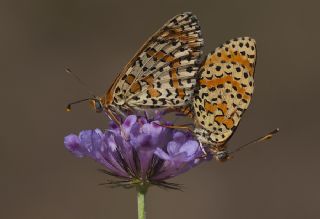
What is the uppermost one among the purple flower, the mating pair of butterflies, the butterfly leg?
the mating pair of butterflies

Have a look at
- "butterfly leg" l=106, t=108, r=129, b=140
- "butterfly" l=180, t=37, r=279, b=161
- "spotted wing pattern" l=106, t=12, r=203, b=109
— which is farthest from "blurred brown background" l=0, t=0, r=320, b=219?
"butterfly" l=180, t=37, r=279, b=161

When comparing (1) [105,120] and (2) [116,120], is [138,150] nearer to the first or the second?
(2) [116,120]

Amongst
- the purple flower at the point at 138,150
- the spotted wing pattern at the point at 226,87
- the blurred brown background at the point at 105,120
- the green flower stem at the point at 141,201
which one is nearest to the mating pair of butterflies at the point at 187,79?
the spotted wing pattern at the point at 226,87

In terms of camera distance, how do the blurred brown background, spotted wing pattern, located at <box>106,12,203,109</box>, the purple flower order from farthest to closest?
the blurred brown background < spotted wing pattern, located at <box>106,12,203,109</box> < the purple flower

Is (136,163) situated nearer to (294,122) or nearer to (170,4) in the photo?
(294,122)

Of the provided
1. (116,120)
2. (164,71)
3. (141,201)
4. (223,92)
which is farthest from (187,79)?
(141,201)

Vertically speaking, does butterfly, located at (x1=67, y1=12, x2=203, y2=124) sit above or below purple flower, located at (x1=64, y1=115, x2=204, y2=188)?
above

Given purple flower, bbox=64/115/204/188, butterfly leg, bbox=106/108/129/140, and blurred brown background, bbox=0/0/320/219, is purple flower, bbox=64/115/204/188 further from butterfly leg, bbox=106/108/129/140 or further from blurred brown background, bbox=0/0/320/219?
blurred brown background, bbox=0/0/320/219

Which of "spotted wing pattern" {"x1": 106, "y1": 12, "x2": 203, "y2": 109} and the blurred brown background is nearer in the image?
"spotted wing pattern" {"x1": 106, "y1": 12, "x2": 203, "y2": 109}
